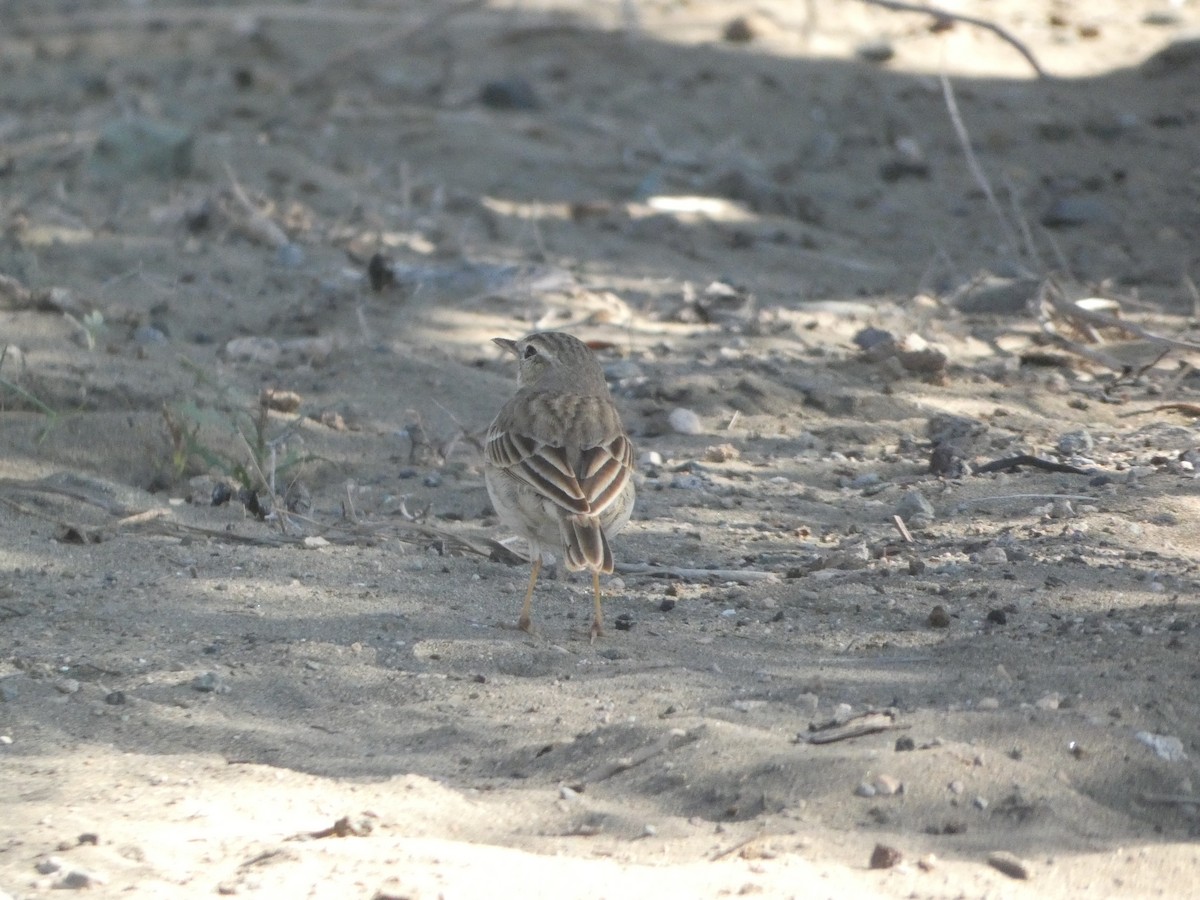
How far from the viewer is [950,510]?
6.16 meters

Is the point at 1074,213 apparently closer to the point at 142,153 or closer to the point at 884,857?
the point at 142,153

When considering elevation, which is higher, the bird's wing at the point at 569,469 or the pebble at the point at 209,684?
the bird's wing at the point at 569,469

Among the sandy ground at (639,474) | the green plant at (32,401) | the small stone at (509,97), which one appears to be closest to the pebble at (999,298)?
the sandy ground at (639,474)

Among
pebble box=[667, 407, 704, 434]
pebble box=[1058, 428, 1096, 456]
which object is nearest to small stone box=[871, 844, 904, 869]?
pebble box=[1058, 428, 1096, 456]

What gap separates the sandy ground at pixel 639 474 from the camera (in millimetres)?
3801

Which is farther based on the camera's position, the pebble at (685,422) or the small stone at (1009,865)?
the pebble at (685,422)

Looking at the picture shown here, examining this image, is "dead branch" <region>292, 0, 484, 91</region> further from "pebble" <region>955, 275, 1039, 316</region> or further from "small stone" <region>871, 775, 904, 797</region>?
"small stone" <region>871, 775, 904, 797</region>

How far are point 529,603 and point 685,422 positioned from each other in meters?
2.12

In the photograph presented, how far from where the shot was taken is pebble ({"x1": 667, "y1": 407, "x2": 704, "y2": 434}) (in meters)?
7.26

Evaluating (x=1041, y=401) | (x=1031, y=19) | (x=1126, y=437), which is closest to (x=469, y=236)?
(x=1041, y=401)

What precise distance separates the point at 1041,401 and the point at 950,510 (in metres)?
1.64

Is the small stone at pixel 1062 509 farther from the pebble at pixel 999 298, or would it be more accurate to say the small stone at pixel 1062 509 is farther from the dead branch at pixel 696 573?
the pebble at pixel 999 298

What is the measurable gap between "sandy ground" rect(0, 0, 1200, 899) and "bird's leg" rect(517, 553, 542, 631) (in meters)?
0.07

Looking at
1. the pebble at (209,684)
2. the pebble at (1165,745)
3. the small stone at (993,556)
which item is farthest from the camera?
the small stone at (993,556)
